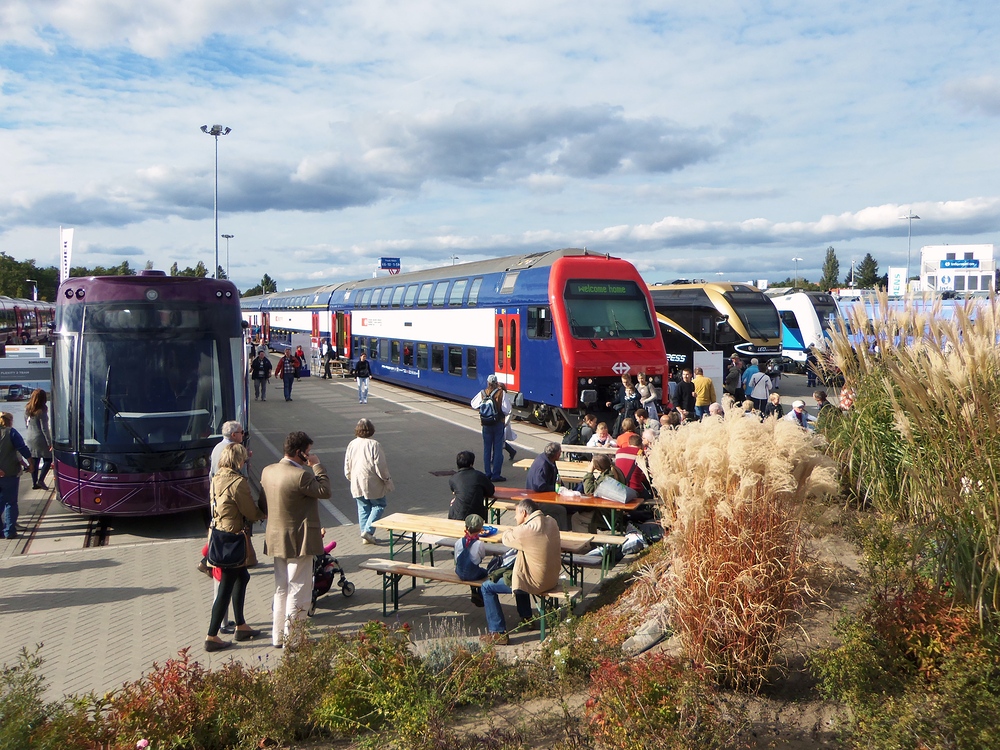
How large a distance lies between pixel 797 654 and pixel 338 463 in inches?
404

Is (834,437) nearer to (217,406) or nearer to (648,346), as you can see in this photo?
(217,406)

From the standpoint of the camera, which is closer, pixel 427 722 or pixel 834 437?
pixel 427 722

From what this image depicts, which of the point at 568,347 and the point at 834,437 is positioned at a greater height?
the point at 568,347

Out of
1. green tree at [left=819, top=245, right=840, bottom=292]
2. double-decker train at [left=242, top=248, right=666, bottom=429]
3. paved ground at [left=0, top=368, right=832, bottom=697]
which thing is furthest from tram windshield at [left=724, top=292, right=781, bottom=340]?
green tree at [left=819, top=245, right=840, bottom=292]

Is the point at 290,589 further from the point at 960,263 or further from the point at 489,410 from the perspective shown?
the point at 960,263

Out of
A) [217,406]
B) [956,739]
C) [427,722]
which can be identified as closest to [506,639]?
[427,722]

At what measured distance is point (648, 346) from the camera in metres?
16.2

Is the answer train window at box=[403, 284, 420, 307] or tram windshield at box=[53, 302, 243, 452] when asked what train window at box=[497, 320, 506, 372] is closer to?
train window at box=[403, 284, 420, 307]

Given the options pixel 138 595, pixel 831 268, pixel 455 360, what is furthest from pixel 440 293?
pixel 831 268

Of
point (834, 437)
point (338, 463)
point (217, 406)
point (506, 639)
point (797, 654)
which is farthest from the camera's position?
point (338, 463)

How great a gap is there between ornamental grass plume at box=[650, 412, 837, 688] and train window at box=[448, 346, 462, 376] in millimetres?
16103

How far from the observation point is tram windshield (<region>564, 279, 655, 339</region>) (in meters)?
15.8

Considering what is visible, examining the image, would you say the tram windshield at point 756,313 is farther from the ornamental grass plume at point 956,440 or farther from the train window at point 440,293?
the ornamental grass plume at point 956,440

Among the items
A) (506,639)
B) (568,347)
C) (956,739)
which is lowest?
(506,639)
